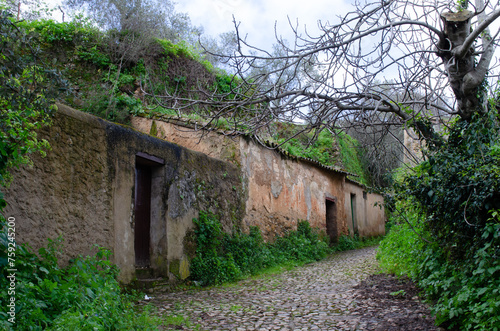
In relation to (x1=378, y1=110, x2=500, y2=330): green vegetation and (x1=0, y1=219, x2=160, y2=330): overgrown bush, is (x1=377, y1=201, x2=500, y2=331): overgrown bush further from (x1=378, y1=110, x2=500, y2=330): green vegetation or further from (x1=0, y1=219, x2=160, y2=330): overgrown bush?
(x1=0, y1=219, x2=160, y2=330): overgrown bush

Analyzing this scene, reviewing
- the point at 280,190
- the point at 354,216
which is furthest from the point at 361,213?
the point at 280,190

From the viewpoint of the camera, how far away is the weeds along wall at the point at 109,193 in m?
4.62

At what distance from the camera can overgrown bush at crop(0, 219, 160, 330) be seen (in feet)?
9.59

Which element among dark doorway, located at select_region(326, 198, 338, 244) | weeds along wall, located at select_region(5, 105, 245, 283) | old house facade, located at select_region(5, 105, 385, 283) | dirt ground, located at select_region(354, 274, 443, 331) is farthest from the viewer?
dark doorway, located at select_region(326, 198, 338, 244)

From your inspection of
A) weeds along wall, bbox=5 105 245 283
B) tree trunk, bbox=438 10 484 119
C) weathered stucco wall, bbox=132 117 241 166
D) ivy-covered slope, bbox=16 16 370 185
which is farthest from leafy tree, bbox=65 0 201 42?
tree trunk, bbox=438 10 484 119

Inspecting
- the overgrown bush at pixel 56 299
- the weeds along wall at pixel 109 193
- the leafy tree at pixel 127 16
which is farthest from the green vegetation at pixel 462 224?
the leafy tree at pixel 127 16

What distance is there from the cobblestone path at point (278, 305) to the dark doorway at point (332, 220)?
7204 mm

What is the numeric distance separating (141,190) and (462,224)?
515 cm

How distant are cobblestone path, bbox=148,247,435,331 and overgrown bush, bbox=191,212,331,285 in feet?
1.53

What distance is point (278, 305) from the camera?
524cm

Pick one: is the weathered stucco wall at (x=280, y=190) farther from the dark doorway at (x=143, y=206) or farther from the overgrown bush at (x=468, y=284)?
the overgrown bush at (x=468, y=284)

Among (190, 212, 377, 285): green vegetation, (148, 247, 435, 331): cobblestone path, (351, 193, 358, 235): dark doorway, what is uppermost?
(351, 193, 358, 235): dark doorway

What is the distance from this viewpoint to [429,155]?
4.88 metres

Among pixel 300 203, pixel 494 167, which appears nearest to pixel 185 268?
pixel 494 167
